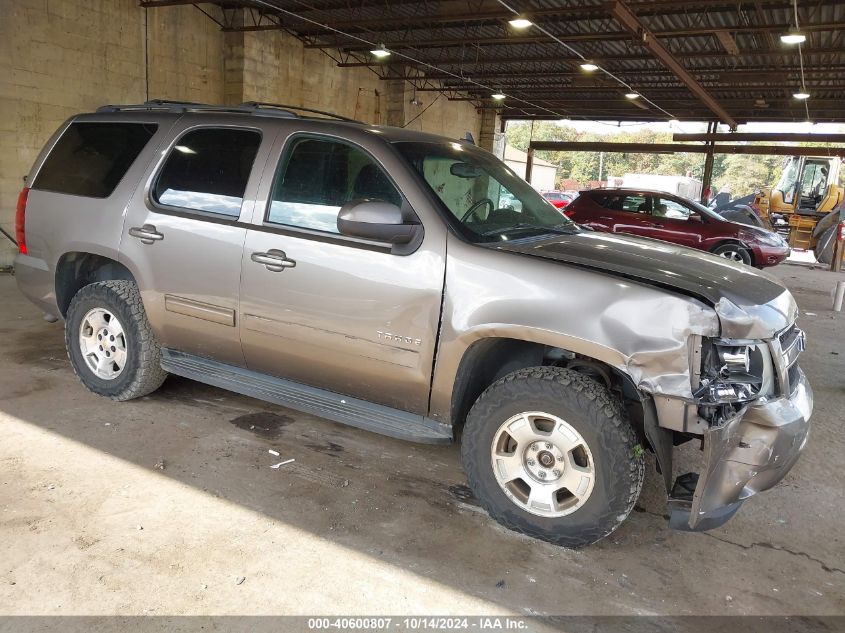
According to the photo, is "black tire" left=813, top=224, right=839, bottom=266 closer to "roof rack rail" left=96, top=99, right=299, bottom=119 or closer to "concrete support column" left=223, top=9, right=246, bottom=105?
"concrete support column" left=223, top=9, right=246, bottom=105

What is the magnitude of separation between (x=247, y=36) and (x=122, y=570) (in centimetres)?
1356

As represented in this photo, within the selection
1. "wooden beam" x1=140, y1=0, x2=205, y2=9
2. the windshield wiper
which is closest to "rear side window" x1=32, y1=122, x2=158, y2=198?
the windshield wiper

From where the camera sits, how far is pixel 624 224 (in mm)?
13336

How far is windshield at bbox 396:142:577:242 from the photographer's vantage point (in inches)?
134

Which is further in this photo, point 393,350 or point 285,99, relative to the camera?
point 285,99

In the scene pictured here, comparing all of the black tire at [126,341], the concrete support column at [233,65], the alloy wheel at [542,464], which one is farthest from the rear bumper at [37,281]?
the concrete support column at [233,65]

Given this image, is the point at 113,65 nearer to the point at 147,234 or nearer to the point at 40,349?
the point at 40,349

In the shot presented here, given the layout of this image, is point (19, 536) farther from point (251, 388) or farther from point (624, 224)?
point (624, 224)

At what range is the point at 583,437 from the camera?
9.42 feet

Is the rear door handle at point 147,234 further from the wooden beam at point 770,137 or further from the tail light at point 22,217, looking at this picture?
the wooden beam at point 770,137

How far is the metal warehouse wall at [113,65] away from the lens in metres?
9.91

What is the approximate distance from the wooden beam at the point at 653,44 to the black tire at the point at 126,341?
9827mm

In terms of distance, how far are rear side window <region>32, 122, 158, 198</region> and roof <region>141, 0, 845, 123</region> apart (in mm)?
8794

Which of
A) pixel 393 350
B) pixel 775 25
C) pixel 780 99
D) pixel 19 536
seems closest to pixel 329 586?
pixel 393 350
